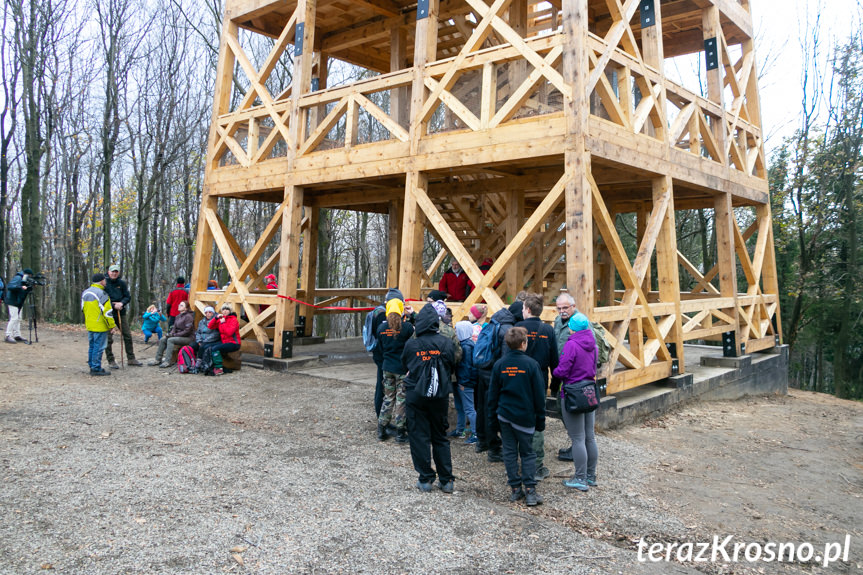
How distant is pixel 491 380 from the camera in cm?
526

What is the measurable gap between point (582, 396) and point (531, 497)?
1.00 metres

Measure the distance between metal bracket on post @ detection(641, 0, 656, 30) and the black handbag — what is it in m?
6.89

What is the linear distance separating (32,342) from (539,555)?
601 inches

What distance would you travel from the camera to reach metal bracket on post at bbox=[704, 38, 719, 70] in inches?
430

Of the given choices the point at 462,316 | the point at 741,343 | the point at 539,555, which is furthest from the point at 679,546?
the point at 741,343

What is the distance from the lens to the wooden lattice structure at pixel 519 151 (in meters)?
8.00

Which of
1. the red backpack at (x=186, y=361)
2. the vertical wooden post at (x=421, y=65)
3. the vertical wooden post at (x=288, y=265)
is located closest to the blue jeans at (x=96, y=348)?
the red backpack at (x=186, y=361)

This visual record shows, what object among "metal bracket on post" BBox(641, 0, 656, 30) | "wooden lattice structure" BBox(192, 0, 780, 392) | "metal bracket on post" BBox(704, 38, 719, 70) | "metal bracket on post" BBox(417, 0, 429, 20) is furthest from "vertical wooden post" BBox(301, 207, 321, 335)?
"metal bracket on post" BBox(704, 38, 719, 70)

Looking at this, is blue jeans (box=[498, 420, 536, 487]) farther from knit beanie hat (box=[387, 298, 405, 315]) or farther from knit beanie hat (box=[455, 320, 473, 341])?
knit beanie hat (box=[387, 298, 405, 315])

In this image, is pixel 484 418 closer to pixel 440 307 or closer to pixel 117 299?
pixel 440 307

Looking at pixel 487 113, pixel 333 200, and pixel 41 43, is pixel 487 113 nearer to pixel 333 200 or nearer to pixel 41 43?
pixel 333 200

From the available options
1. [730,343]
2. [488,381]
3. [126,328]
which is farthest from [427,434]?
[730,343]

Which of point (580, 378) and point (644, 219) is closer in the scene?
point (580, 378)

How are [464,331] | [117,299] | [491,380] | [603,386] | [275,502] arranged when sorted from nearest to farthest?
1. [275,502]
2. [491,380]
3. [464,331]
4. [603,386]
5. [117,299]
